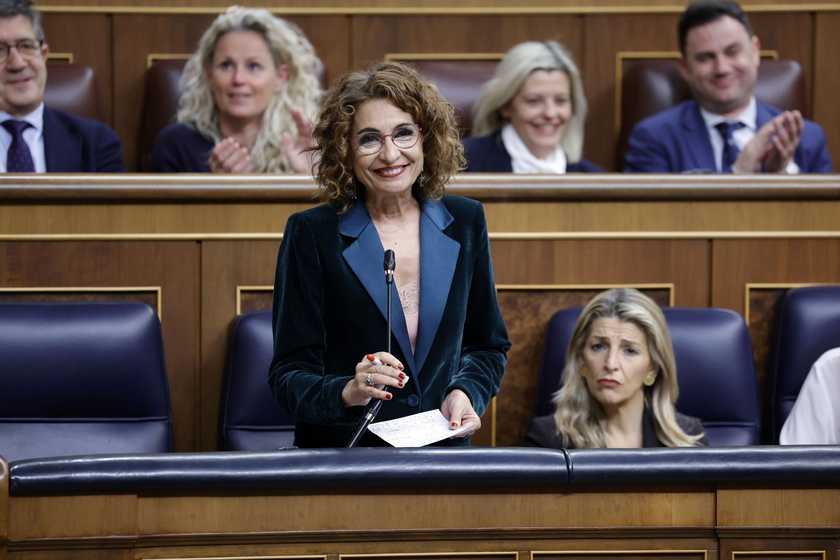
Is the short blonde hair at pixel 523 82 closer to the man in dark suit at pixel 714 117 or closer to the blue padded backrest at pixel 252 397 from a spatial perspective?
the man in dark suit at pixel 714 117

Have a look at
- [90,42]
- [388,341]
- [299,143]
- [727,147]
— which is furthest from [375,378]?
[90,42]

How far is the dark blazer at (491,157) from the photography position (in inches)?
66.4

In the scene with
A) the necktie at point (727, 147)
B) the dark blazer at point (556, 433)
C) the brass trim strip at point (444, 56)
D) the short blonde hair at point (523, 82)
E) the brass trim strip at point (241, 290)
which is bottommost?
the dark blazer at point (556, 433)

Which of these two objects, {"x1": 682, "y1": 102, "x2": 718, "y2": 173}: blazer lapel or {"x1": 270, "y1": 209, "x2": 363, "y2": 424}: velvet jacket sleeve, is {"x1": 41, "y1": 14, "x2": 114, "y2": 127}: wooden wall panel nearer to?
{"x1": 682, "y1": 102, "x2": 718, "y2": 173}: blazer lapel

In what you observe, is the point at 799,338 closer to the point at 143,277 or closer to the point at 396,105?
the point at 396,105

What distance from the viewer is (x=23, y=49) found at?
161cm

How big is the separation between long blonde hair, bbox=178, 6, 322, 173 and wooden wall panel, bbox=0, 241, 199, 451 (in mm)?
383

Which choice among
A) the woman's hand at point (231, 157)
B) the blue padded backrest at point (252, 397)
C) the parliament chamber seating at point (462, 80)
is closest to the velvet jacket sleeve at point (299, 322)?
the blue padded backrest at point (252, 397)

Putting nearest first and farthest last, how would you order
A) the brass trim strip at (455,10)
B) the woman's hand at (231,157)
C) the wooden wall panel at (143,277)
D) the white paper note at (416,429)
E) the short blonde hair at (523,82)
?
the white paper note at (416,429), the wooden wall panel at (143,277), the woman's hand at (231,157), the short blonde hair at (523,82), the brass trim strip at (455,10)

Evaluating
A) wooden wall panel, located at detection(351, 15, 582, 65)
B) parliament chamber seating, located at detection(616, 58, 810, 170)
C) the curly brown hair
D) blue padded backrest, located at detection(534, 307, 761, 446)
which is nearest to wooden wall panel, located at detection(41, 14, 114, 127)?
wooden wall panel, located at detection(351, 15, 582, 65)

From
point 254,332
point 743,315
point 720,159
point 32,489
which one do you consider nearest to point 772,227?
point 743,315

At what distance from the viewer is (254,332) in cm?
127

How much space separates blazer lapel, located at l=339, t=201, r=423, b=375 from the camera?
89cm

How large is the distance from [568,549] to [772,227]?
793mm
